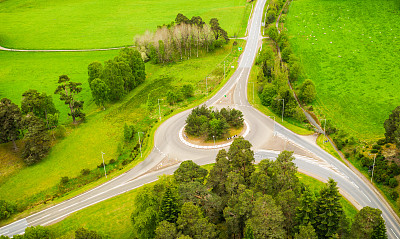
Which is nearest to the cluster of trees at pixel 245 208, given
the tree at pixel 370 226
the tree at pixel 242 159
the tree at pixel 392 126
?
the tree at pixel 370 226

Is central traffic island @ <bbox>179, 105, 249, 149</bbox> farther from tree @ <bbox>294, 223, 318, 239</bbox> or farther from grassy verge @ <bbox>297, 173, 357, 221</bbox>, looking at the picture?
tree @ <bbox>294, 223, 318, 239</bbox>

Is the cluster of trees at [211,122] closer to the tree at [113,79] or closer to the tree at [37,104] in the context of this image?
the tree at [113,79]

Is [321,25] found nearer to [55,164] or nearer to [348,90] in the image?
[348,90]

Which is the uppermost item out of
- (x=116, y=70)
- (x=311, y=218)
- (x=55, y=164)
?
(x=116, y=70)

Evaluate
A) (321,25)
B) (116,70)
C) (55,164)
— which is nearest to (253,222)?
(55,164)

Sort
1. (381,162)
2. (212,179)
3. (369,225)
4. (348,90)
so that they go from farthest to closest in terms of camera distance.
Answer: (348,90) → (381,162) → (212,179) → (369,225)

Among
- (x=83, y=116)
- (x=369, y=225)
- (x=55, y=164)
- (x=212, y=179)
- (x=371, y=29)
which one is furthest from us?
(x=371, y=29)

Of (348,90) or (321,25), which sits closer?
(348,90)

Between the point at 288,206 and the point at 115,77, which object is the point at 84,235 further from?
the point at 115,77
